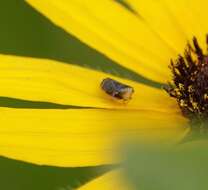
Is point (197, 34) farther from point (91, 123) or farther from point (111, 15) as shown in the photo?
point (91, 123)

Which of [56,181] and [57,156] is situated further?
[56,181]

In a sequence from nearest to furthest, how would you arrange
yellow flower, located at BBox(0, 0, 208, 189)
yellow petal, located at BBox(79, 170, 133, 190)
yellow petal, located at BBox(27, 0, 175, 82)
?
yellow petal, located at BBox(79, 170, 133, 190) → yellow flower, located at BBox(0, 0, 208, 189) → yellow petal, located at BBox(27, 0, 175, 82)

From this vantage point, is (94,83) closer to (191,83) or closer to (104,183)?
(191,83)

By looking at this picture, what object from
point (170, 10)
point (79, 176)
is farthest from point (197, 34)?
point (79, 176)

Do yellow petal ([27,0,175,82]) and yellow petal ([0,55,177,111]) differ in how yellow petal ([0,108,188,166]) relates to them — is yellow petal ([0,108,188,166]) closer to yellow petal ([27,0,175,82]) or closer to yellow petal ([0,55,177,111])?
yellow petal ([0,55,177,111])

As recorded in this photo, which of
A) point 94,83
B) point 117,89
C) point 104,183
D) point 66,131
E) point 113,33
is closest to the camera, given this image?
point 104,183

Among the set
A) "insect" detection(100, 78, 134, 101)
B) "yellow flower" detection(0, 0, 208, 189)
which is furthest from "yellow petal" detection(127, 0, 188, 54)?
"insect" detection(100, 78, 134, 101)

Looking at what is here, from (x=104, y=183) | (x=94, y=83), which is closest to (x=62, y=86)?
(x=94, y=83)
